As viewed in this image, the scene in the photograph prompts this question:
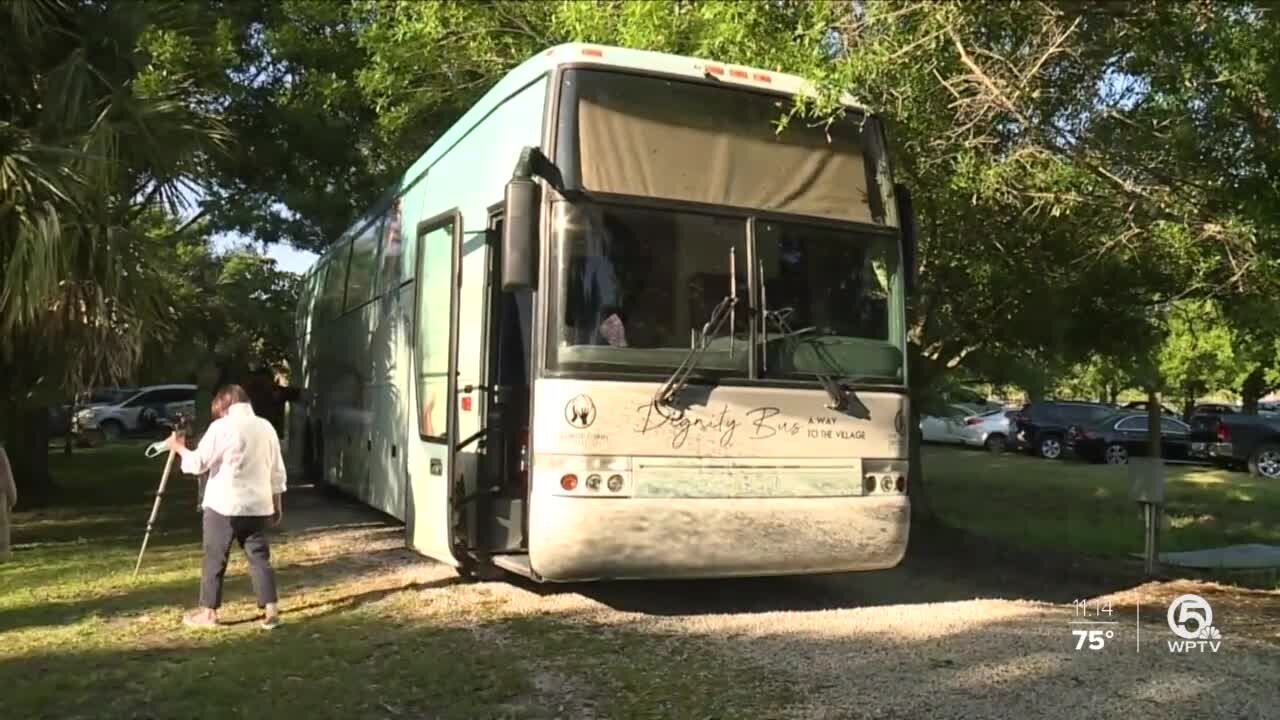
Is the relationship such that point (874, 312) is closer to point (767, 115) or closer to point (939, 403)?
point (767, 115)

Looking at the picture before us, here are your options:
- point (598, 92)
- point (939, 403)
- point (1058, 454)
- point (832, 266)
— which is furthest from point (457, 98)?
point (1058, 454)

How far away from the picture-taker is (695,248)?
6.90 metres

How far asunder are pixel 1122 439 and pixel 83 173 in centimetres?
2509

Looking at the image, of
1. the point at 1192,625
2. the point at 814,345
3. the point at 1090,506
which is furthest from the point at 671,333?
the point at 1090,506

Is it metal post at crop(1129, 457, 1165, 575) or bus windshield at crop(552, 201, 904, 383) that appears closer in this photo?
bus windshield at crop(552, 201, 904, 383)

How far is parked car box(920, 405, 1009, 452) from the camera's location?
31.6 m

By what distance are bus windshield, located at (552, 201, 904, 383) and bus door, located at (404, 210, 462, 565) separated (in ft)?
5.11

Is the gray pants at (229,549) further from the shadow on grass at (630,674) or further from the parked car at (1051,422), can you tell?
the parked car at (1051,422)

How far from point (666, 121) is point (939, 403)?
25.3 feet

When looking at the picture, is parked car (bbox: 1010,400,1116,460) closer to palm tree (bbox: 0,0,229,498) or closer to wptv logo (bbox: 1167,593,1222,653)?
wptv logo (bbox: 1167,593,1222,653)

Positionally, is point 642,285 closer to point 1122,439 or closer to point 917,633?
point 917,633

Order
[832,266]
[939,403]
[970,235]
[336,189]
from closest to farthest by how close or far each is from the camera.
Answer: [832,266]
[970,235]
[939,403]
[336,189]

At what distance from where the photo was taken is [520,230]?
632 cm

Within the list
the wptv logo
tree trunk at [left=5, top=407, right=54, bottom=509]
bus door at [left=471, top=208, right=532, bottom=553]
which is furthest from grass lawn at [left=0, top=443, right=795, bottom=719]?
tree trunk at [left=5, top=407, right=54, bottom=509]
